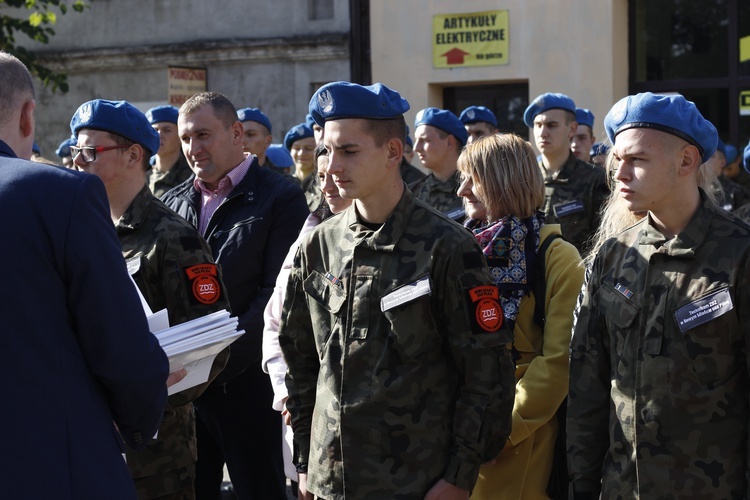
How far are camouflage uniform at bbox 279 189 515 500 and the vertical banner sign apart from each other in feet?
36.3

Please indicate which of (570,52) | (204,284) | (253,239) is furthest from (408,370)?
(570,52)

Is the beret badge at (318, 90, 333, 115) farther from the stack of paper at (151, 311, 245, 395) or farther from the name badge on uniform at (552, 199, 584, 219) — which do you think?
the name badge on uniform at (552, 199, 584, 219)

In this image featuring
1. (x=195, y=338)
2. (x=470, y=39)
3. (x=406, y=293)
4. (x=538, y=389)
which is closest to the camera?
(x=195, y=338)

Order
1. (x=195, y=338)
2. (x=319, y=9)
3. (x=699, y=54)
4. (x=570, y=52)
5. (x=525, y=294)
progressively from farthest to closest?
1. (x=319, y=9)
2. (x=570, y=52)
3. (x=699, y=54)
4. (x=525, y=294)
5. (x=195, y=338)

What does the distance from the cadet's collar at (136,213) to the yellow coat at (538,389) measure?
1.62 metres

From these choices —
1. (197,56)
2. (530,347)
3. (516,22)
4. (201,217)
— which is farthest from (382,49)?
(530,347)

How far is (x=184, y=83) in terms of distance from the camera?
1528 cm

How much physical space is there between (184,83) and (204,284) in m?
11.1

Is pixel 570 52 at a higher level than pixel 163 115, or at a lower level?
higher

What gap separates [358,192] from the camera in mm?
3908

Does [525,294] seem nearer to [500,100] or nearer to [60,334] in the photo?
[60,334]

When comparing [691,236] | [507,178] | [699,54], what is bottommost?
[691,236]

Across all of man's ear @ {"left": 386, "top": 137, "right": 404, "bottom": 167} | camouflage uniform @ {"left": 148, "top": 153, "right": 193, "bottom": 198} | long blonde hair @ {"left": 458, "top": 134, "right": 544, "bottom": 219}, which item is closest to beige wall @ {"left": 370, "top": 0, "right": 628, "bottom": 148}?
camouflage uniform @ {"left": 148, "top": 153, "right": 193, "bottom": 198}

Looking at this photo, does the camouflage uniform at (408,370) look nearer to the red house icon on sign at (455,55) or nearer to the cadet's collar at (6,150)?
the cadet's collar at (6,150)
